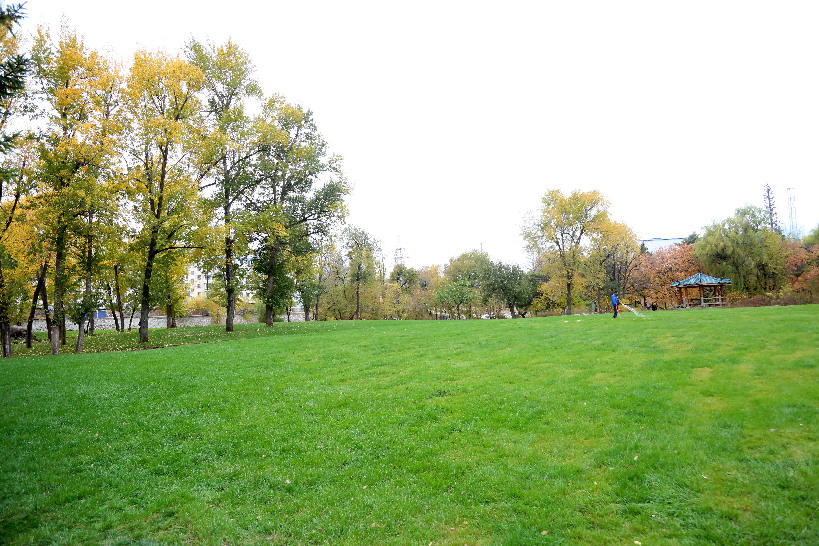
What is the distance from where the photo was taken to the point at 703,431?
719 cm

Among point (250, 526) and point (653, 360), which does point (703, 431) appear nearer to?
point (653, 360)

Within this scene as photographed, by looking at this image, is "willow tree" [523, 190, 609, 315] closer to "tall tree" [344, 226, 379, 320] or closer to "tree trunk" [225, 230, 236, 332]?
"tall tree" [344, 226, 379, 320]

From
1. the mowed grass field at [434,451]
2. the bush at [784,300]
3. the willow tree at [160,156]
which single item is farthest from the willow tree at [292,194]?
the bush at [784,300]

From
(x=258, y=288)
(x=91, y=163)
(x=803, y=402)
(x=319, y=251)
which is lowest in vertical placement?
(x=803, y=402)

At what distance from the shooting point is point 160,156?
24000mm

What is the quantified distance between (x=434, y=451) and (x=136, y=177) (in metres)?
23.1

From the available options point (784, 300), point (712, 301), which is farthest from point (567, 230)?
point (784, 300)

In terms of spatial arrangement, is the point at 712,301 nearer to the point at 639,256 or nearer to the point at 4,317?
the point at 639,256

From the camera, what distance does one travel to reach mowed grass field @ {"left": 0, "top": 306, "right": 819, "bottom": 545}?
529cm

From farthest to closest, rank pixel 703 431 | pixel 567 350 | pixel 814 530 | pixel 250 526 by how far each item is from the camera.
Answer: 1. pixel 567 350
2. pixel 703 431
3. pixel 250 526
4. pixel 814 530

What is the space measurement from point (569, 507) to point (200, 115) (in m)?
31.9

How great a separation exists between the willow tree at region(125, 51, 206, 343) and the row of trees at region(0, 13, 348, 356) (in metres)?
0.08

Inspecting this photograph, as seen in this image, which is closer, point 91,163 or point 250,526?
point 250,526

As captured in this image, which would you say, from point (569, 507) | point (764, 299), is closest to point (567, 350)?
point (569, 507)
